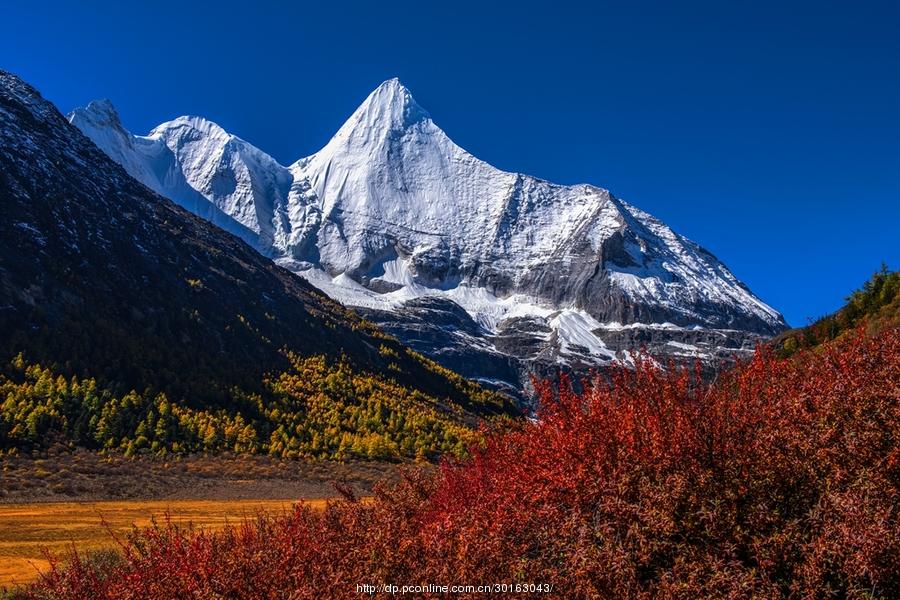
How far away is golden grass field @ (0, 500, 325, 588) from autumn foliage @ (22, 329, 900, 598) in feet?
19.8

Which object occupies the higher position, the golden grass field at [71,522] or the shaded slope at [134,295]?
the shaded slope at [134,295]

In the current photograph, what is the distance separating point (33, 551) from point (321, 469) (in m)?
28.1

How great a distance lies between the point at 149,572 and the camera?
6.57 meters

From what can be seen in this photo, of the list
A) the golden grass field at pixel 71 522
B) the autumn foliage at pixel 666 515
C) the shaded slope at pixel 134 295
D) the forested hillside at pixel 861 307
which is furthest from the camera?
the shaded slope at pixel 134 295

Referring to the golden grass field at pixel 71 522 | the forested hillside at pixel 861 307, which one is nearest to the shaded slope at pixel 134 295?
the golden grass field at pixel 71 522

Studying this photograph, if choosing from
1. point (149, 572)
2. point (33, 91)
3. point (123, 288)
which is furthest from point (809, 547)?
point (33, 91)

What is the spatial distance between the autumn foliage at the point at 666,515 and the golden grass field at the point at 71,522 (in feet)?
19.8

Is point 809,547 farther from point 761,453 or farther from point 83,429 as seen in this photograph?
point 83,429

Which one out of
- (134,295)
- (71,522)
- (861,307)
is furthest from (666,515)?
(134,295)

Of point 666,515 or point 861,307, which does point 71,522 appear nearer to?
point 666,515

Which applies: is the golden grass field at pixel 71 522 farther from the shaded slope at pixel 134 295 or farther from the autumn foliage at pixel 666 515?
the shaded slope at pixel 134 295

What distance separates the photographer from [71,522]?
839 inches

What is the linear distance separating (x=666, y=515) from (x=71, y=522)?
Result: 23.1 m

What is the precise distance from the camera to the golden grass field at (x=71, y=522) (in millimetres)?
14664
